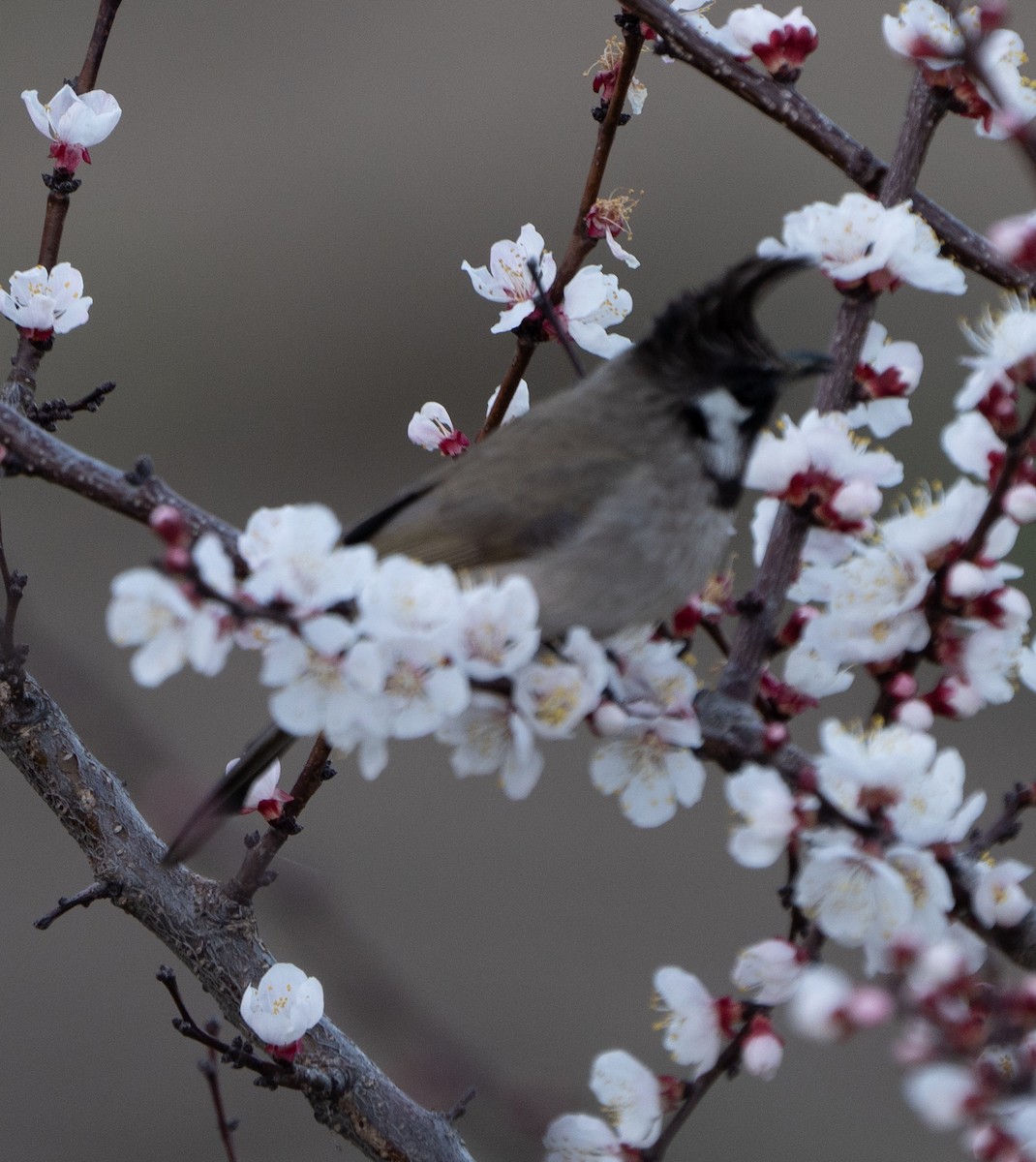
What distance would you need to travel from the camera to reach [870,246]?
1.49 m

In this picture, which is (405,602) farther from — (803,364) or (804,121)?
(804,121)

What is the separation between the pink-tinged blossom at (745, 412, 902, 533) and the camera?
1.41m

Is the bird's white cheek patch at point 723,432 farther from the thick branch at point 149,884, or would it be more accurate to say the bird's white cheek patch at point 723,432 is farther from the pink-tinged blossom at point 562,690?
the thick branch at point 149,884

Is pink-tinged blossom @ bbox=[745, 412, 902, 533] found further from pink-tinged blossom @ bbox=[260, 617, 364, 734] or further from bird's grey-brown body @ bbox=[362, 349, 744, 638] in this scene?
pink-tinged blossom @ bbox=[260, 617, 364, 734]

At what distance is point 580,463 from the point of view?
1.78 meters

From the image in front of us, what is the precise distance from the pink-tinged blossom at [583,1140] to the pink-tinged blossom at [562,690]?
1.29ft

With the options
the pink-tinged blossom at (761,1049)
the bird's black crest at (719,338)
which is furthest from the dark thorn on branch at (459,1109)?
the bird's black crest at (719,338)

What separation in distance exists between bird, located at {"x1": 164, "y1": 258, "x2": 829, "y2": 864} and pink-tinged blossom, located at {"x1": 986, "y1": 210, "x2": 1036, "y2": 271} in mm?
355

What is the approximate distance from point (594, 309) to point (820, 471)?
0.52 metres

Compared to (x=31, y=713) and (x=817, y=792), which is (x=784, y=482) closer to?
(x=817, y=792)

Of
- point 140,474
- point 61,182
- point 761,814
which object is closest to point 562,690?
point 761,814

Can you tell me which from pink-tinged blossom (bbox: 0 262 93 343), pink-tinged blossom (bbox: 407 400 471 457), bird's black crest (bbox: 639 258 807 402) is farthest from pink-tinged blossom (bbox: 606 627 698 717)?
pink-tinged blossom (bbox: 0 262 93 343)

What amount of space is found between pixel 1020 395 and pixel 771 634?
0.32 meters

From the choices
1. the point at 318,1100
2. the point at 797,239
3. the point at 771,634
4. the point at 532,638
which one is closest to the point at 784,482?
the point at 771,634
